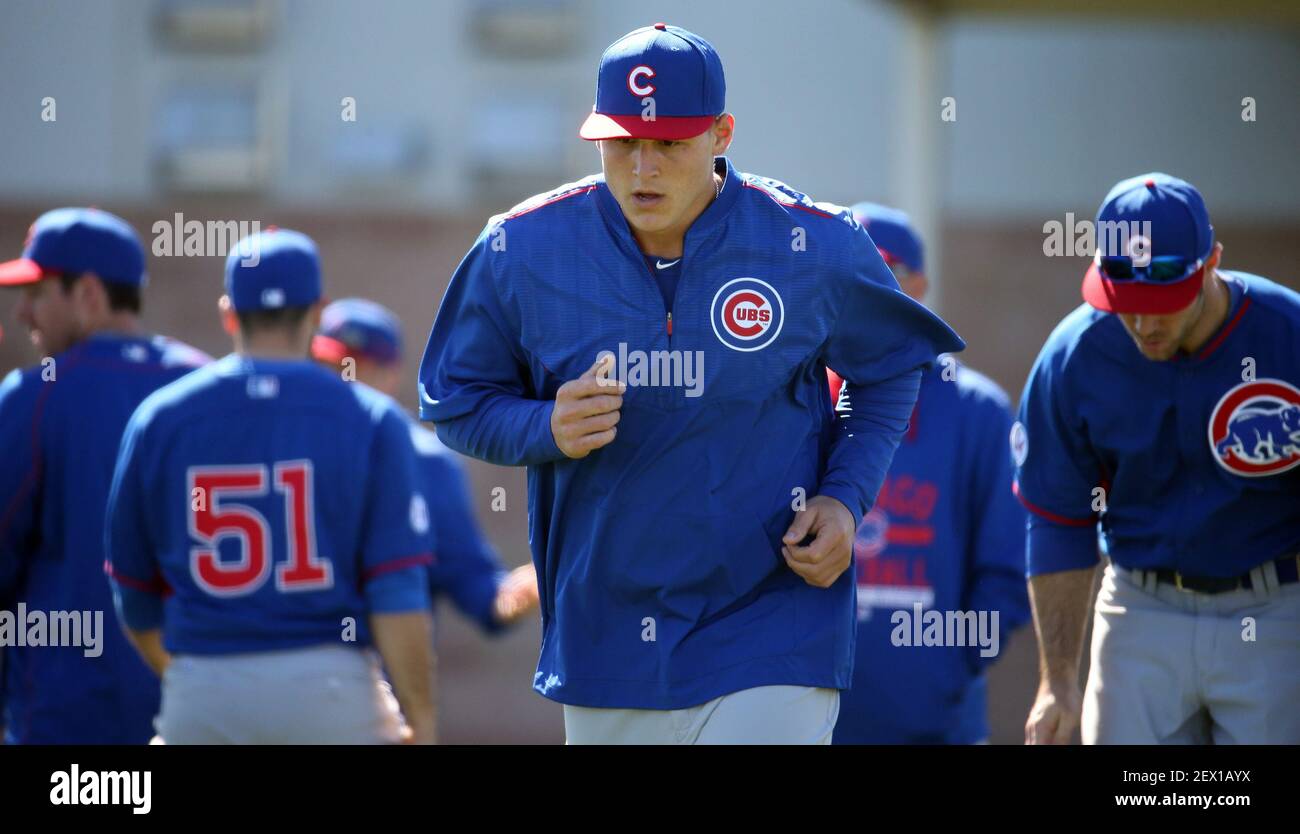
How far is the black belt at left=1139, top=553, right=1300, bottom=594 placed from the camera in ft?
14.5

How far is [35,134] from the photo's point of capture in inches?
450

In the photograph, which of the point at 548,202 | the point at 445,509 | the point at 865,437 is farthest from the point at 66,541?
the point at 865,437

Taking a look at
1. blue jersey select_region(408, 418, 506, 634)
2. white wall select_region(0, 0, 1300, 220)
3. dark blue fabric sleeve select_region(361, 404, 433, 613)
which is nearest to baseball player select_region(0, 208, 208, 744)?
dark blue fabric sleeve select_region(361, 404, 433, 613)

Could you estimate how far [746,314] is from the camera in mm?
3631

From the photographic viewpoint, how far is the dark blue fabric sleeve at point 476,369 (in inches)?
145

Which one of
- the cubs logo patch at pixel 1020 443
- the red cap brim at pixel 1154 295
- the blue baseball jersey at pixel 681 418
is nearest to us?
the blue baseball jersey at pixel 681 418

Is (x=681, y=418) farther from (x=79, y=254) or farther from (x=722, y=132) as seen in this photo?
(x=79, y=254)

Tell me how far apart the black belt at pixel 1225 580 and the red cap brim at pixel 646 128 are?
1903 mm

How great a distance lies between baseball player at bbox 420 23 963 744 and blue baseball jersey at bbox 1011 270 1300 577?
948 millimetres

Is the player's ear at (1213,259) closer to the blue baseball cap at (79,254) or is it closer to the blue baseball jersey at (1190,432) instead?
the blue baseball jersey at (1190,432)

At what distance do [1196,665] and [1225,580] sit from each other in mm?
239

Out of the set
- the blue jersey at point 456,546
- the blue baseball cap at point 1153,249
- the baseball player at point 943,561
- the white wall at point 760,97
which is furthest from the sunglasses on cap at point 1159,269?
the white wall at point 760,97

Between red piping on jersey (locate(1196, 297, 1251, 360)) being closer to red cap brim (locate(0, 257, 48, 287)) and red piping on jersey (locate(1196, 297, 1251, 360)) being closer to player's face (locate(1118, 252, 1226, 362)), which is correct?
player's face (locate(1118, 252, 1226, 362))

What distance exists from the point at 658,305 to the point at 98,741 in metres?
2.75
